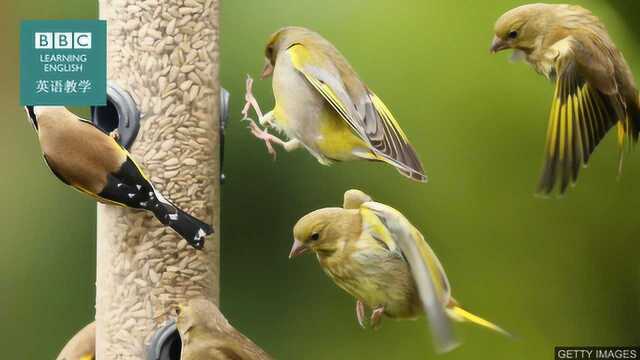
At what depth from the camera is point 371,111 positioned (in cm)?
175

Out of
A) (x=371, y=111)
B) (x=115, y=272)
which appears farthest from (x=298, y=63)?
(x=115, y=272)

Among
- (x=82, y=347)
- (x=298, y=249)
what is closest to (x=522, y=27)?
(x=298, y=249)

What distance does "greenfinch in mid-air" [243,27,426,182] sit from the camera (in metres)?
1.71

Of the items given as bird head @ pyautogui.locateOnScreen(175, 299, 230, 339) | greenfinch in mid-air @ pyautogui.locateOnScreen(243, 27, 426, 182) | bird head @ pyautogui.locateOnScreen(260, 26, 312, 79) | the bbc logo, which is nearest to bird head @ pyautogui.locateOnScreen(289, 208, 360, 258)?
greenfinch in mid-air @ pyautogui.locateOnScreen(243, 27, 426, 182)

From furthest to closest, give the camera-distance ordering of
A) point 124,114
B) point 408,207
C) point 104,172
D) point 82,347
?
point 408,207 → point 82,347 → point 124,114 → point 104,172

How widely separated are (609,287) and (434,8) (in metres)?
0.83

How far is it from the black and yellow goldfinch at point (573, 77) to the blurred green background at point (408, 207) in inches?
1.3

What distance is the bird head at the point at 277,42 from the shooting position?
174 centimetres

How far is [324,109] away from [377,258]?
369 millimetres

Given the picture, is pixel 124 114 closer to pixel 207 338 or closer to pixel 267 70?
pixel 267 70

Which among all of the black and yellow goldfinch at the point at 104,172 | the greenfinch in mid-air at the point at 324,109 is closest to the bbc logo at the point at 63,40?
the black and yellow goldfinch at the point at 104,172

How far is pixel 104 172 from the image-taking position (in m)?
1.44

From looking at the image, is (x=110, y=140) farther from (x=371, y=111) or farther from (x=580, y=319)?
(x=580, y=319)

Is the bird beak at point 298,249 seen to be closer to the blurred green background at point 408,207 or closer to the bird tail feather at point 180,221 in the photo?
the blurred green background at point 408,207
